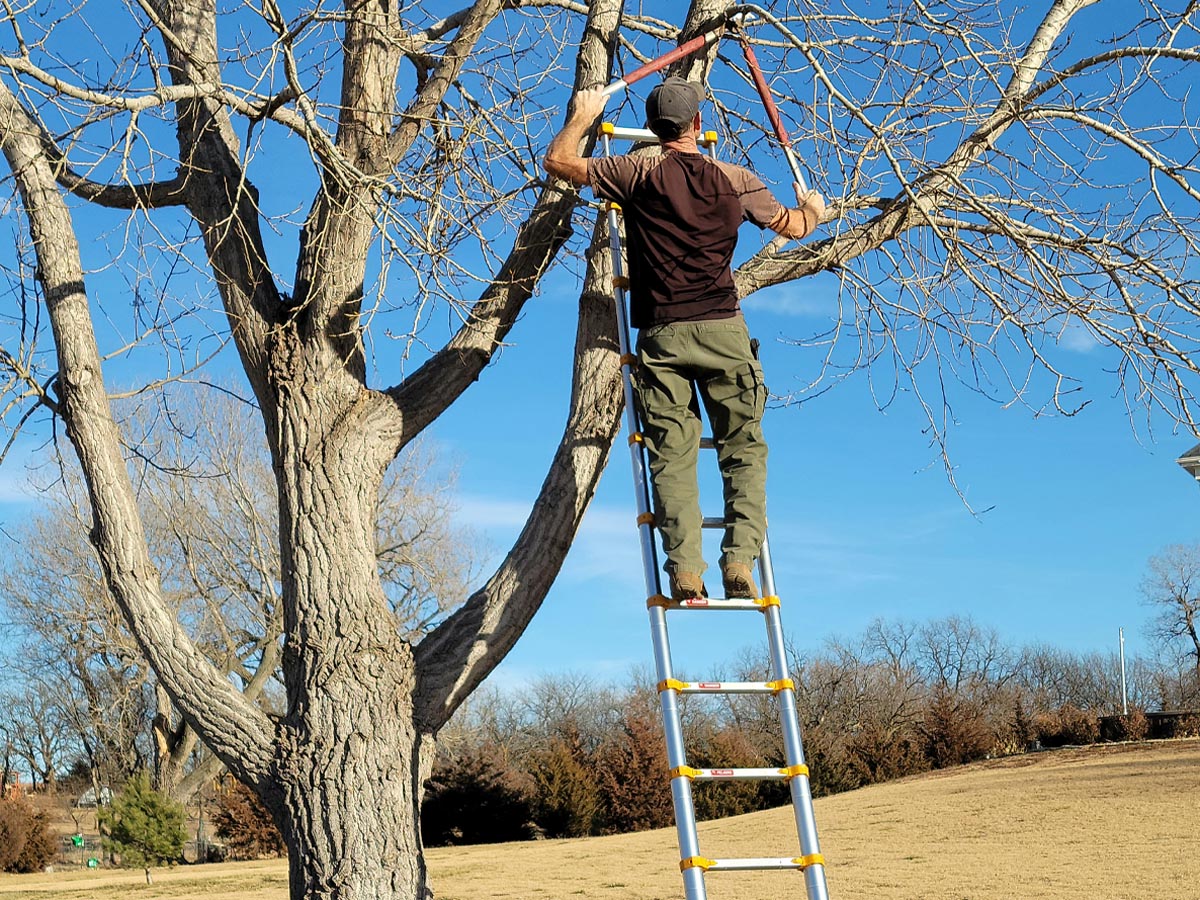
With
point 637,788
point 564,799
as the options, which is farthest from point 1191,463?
point 564,799

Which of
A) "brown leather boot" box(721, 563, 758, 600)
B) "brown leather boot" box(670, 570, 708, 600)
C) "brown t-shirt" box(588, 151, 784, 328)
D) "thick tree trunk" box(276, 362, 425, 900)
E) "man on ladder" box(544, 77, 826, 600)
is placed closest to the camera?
"brown leather boot" box(670, 570, 708, 600)

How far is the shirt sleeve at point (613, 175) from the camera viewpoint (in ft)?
15.2

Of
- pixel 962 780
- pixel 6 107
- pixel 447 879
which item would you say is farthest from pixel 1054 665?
pixel 6 107

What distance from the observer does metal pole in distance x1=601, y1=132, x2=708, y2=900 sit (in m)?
3.74

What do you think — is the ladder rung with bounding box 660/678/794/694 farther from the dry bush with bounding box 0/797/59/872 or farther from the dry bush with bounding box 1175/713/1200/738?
the dry bush with bounding box 0/797/59/872

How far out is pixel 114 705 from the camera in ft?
92.1

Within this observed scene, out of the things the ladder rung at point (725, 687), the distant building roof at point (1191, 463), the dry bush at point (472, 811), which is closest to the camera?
the ladder rung at point (725, 687)

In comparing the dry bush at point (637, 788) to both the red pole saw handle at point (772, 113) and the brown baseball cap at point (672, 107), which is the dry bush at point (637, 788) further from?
the brown baseball cap at point (672, 107)

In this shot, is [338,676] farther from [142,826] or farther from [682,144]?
[142,826]

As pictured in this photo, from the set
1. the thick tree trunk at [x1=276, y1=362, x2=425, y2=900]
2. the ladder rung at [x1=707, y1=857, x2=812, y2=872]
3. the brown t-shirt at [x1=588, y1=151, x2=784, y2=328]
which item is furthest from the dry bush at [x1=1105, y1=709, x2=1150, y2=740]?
the ladder rung at [x1=707, y1=857, x2=812, y2=872]

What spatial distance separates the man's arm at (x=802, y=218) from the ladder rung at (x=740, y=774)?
2336 millimetres

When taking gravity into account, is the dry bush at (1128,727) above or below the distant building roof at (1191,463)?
below

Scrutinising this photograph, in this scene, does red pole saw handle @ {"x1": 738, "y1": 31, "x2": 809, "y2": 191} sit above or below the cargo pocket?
above

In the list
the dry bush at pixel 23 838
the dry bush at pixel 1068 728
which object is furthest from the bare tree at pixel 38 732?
the dry bush at pixel 1068 728
